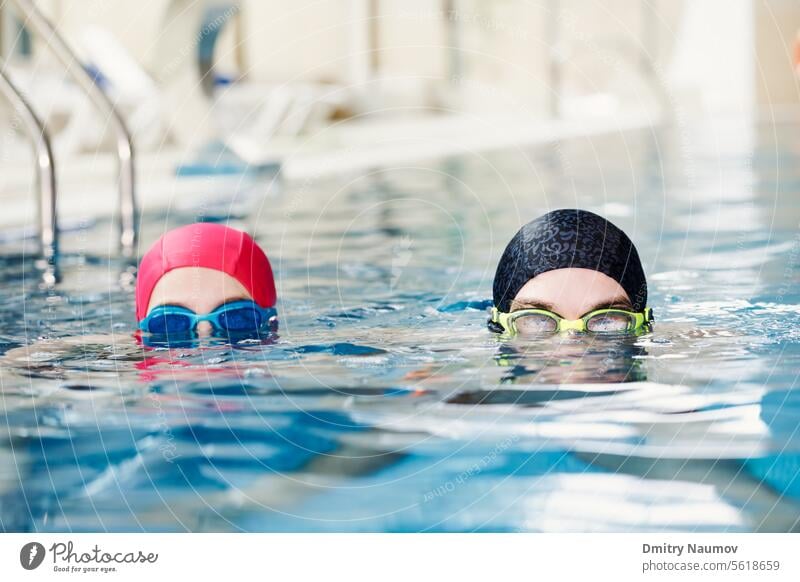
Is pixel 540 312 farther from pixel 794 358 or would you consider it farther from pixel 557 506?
pixel 557 506

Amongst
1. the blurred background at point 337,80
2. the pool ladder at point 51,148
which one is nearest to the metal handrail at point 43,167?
the pool ladder at point 51,148

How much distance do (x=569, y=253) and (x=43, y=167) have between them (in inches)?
118

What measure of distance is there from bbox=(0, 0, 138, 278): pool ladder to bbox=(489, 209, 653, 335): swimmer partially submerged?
2.49 metres

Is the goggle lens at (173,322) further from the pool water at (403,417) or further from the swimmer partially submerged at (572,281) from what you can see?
the swimmer partially submerged at (572,281)

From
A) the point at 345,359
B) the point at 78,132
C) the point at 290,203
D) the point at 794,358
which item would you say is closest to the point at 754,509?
the point at 794,358

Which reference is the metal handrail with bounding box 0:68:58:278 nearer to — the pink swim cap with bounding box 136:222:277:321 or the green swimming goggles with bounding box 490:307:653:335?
the pink swim cap with bounding box 136:222:277:321

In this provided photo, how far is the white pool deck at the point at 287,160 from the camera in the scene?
8.11 m

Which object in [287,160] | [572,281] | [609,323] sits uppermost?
[572,281]

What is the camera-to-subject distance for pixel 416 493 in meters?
2.08

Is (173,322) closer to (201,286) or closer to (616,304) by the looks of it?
(201,286)

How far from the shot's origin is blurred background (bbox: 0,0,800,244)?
30.4 ft

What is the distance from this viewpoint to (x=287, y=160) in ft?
36.8

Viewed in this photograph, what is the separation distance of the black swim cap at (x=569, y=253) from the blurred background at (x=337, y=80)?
7.42ft

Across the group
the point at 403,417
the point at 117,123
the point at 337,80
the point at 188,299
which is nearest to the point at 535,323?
the point at 403,417
